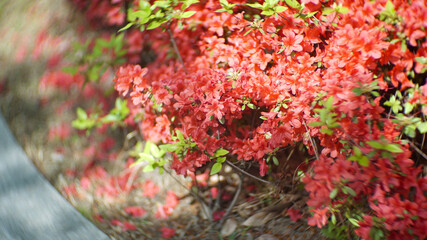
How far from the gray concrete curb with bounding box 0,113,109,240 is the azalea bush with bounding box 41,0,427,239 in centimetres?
51

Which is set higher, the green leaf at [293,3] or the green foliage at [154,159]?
the green leaf at [293,3]

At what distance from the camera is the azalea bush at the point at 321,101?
1.16 metres

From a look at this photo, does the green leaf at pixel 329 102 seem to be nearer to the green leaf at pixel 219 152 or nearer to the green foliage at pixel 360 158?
the green foliage at pixel 360 158

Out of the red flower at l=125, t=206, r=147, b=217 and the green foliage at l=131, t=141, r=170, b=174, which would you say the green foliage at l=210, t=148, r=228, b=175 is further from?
the red flower at l=125, t=206, r=147, b=217

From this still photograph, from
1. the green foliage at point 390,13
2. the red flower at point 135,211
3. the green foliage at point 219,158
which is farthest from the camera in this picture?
the red flower at point 135,211

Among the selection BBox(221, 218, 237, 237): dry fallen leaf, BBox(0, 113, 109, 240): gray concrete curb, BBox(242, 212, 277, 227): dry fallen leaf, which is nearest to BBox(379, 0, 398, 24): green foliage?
BBox(242, 212, 277, 227): dry fallen leaf

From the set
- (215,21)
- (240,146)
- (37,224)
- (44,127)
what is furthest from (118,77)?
(44,127)

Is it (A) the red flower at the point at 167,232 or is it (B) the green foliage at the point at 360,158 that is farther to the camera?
(A) the red flower at the point at 167,232

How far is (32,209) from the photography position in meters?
1.84

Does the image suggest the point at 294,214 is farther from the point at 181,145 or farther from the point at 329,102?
the point at 329,102

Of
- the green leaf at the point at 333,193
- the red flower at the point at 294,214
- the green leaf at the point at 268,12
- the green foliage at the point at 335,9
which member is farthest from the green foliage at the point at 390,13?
the red flower at the point at 294,214

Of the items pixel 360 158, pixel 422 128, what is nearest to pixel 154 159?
pixel 360 158

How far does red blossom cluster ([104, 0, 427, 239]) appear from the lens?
45.6 inches

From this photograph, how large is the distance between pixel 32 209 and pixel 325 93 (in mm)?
1551
